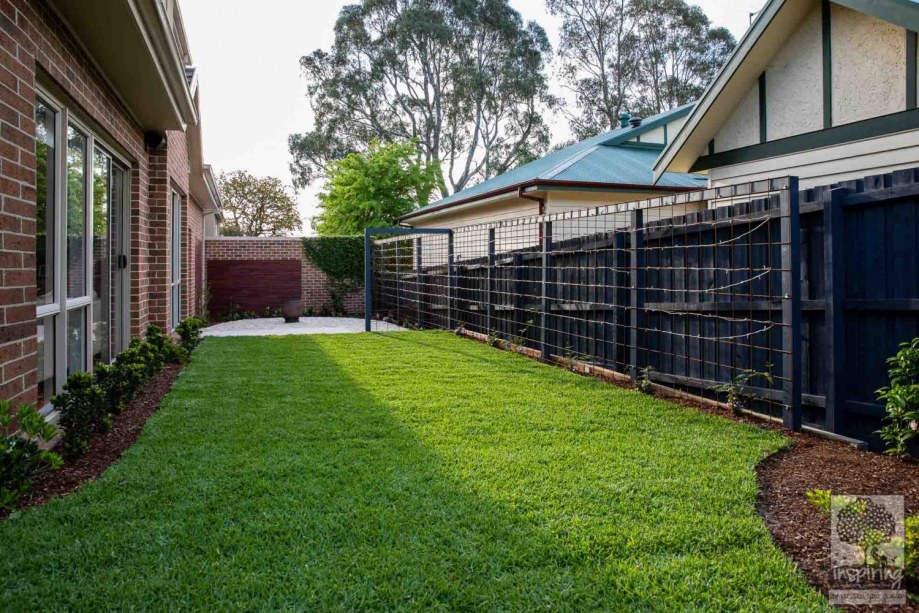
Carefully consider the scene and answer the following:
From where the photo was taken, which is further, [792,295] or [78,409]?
[792,295]

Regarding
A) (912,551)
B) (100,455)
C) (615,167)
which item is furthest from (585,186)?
(912,551)

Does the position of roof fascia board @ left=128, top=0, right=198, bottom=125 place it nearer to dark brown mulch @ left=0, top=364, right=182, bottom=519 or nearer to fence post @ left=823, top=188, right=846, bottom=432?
dark brown mulch @ left=0, top=364, right=182, bottom=519

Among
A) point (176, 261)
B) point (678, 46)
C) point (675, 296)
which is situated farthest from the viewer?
point (678, 46)

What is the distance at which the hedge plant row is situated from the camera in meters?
3.05

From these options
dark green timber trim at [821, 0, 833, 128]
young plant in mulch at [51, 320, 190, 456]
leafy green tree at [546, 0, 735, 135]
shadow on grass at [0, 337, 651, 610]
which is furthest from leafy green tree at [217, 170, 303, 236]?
shadow on grass at [0, 337, 651, 610]

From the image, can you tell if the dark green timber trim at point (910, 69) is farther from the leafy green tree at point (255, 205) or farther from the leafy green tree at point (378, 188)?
the leafy green tree at point (255, 205)

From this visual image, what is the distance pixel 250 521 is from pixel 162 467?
3.55 feet

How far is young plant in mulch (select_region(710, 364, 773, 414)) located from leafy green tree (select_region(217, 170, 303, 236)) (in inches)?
1235

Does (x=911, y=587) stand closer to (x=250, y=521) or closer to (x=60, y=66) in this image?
(x=250, y=521)

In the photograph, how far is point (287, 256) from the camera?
712 inches

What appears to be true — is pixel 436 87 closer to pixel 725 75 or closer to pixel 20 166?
pixel 725 75

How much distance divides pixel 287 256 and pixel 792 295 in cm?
1501

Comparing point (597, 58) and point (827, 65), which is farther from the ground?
point (597, 58)

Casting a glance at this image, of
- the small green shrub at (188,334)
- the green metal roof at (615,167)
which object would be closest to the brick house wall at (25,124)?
the small green shrub at (188,334)
